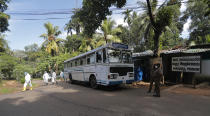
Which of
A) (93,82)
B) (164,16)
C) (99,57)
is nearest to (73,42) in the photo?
(93,82)

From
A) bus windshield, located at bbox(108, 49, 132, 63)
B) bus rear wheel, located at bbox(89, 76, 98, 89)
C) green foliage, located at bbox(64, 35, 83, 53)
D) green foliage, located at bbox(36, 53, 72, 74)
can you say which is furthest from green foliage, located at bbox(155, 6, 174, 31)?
green foliage, located at bbox(64, 35, 83, 53)

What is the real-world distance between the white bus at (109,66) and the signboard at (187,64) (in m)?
3.68

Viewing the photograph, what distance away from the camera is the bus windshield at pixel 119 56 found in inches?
328

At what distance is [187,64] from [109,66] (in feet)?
19.4

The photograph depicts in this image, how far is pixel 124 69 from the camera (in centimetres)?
877

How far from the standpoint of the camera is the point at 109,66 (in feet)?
26.2

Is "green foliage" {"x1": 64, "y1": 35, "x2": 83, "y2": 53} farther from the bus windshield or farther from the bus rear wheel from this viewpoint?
the bus windshield

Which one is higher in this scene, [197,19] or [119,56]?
[197,19]

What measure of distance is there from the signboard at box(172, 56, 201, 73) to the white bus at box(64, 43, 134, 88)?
12.1ft

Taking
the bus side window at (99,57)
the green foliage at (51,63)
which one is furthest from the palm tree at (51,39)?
the bus side window at (99,57)

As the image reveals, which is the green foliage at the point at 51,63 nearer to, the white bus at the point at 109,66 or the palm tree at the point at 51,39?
the palm tree at the point at 51,39

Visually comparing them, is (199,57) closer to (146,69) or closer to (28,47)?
(146,69)

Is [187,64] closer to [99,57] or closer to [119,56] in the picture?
[119,56]

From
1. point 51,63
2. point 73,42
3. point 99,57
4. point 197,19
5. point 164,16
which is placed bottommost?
point 51,63
